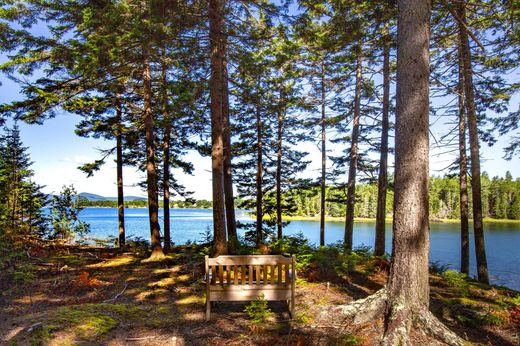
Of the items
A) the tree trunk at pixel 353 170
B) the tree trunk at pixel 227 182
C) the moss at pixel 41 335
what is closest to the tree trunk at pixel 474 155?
the tree trunk at pixel 353 170

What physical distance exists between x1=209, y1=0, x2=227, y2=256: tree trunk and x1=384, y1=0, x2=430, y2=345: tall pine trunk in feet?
14.7

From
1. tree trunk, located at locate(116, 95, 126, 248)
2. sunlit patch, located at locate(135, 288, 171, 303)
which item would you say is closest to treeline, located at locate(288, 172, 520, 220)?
tree trunk, located at locate(116, 95, 126, 248)

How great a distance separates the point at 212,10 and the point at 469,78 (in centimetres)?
827

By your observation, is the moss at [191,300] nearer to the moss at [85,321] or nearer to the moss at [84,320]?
the moss at [84,320]

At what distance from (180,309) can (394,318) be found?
370 centimetres

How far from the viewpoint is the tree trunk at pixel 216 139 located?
7.69m

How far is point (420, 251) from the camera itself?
419cm

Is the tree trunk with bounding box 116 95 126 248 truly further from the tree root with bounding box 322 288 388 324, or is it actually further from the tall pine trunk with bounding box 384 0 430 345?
the tall pine trunk with bounding box 384 0 430 345

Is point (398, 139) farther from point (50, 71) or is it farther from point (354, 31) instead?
point (50, 71)

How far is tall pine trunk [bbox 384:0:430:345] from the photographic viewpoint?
4.14 m

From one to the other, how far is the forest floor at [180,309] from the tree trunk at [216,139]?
1169 millimetres

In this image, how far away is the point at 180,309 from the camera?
5551mm

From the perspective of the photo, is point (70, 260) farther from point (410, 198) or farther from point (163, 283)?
point (410, 198)

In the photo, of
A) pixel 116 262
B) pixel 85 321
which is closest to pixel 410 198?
pixel 85 321
